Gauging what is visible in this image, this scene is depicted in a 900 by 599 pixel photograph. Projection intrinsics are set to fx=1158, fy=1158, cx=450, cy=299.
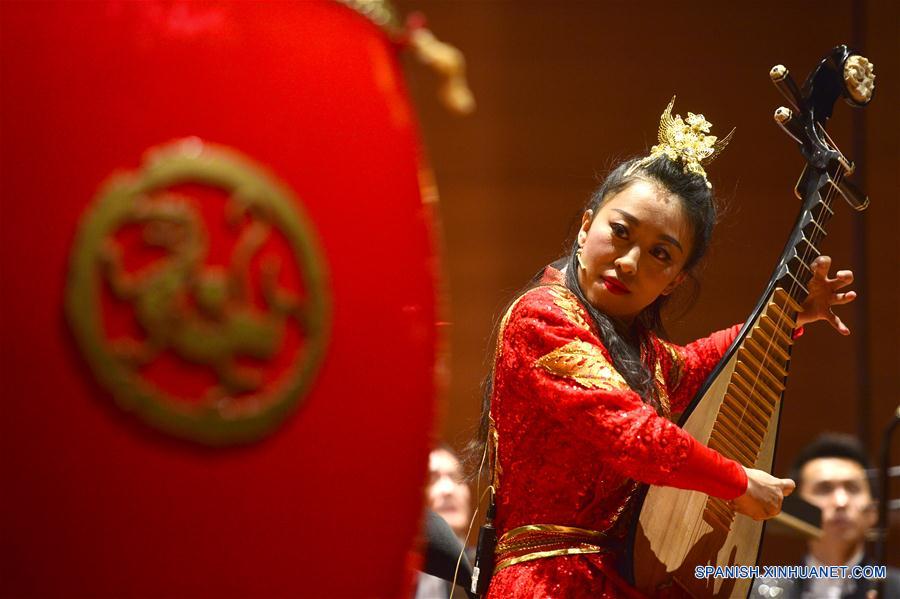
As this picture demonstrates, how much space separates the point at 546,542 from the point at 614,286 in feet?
1.07

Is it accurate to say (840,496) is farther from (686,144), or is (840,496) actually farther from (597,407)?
(597,407)

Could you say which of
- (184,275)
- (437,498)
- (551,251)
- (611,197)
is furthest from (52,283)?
(551,251)

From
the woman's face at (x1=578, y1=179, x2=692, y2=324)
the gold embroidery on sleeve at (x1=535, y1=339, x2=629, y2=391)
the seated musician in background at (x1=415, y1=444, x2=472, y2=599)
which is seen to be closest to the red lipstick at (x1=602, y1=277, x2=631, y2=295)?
the woman's face at (x1=578, y1=179, x2=692, y2=324)

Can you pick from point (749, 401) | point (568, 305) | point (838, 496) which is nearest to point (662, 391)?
point (749, 401)

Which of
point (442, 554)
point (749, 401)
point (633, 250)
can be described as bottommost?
point (442, 554)

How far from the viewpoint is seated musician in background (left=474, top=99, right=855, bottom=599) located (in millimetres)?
1311

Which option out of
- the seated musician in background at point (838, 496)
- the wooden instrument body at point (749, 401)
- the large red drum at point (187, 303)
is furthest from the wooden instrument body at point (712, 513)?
the seated musician in background at point (838, 496)

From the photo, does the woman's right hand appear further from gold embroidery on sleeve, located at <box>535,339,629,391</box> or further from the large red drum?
the large red drum

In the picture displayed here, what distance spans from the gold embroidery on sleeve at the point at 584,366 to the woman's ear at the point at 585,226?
204 mm

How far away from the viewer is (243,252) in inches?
25.1

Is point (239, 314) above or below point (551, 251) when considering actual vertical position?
below

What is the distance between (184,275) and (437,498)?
2.01 meters

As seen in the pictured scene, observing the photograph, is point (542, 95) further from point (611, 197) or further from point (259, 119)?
point (259, 119)

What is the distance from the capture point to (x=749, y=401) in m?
1.47
